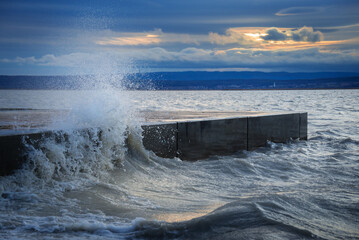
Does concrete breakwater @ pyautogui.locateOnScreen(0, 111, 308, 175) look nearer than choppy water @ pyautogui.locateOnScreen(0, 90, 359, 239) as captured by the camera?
No

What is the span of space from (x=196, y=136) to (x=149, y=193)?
8.53 ft

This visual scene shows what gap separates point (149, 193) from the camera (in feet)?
15.3

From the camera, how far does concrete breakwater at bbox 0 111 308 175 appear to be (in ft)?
13.0

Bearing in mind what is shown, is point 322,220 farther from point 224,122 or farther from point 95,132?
point 224,122

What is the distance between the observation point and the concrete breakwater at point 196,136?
3953 millimetres

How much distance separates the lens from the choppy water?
3156 mm

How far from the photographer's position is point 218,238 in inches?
118

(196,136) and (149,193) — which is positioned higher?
(196,136)

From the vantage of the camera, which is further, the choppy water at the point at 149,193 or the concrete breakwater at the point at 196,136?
the concrete breakwater at the point at 196,136

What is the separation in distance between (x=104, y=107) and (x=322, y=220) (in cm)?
366

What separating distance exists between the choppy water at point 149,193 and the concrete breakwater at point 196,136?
0.15 metres

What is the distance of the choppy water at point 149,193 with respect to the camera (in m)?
3.16

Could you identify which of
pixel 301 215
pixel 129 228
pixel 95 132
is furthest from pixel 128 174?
pixel 301 215

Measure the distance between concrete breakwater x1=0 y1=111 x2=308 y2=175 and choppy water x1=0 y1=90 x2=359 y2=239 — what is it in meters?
0.15
